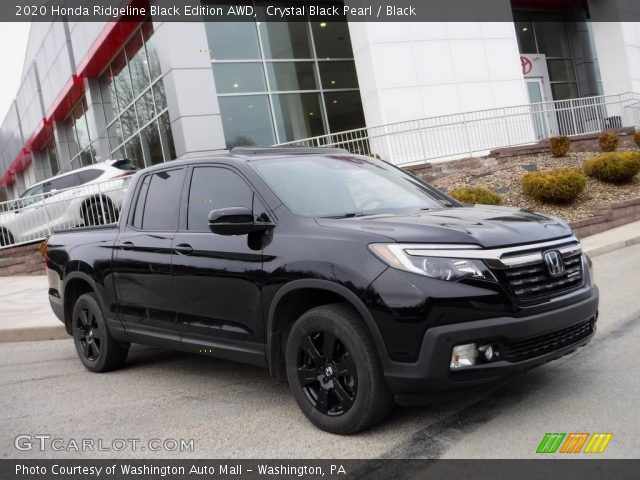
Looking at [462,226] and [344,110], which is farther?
[344,110]

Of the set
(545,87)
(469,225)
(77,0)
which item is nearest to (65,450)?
(469,225)

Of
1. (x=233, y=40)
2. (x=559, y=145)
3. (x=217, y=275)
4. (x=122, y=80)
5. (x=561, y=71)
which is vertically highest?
(x=122, y=80)

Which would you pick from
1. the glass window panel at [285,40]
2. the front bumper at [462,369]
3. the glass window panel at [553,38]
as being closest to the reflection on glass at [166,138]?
the glass window panel at [285,40]

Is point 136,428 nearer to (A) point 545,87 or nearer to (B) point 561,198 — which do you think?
(B) point 561,198

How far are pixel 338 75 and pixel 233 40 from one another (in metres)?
4.10

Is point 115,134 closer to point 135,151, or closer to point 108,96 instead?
point 108,96

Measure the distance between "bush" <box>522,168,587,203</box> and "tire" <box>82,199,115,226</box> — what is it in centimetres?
903

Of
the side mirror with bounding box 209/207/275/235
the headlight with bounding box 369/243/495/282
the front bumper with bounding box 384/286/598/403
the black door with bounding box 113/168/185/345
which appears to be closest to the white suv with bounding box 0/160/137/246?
the black door with bounding box 113/168/185/345

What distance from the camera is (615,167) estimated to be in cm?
1338

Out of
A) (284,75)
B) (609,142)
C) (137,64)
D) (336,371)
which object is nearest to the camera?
(336,371)

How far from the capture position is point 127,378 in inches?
233

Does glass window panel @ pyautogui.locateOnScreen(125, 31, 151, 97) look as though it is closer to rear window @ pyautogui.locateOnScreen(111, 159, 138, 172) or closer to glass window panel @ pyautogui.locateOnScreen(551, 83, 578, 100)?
rear window @ pyautogui.locateOnScreen(111, 159, 138, 172)

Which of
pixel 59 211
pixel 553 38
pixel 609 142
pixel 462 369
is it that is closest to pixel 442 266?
pixel 462 369

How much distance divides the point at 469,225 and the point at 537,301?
572mm
